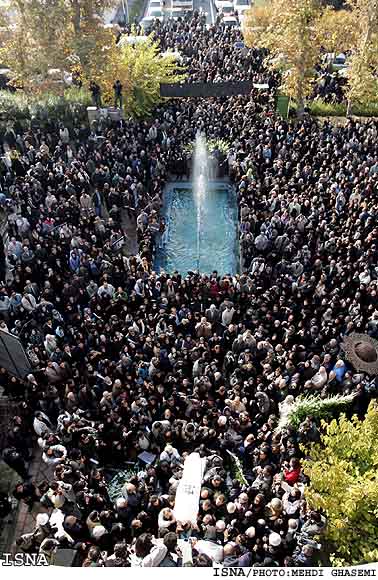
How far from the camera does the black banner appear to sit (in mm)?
23359

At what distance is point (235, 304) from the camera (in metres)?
13.1

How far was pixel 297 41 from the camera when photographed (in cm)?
2164

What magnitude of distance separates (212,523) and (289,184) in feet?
37.9

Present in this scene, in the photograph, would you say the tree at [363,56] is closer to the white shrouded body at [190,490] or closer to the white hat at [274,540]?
the white shrouded body at [190,490]

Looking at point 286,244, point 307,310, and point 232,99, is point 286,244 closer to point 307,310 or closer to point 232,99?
point 307,310

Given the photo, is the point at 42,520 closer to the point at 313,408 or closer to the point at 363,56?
the point at 313,408

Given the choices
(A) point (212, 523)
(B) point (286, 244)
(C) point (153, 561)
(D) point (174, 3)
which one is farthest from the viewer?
(D) point (174, 3)

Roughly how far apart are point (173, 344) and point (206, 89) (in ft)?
51.7

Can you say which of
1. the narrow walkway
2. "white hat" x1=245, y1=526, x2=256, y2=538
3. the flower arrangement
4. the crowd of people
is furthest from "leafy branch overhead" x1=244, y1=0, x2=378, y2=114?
"white hat" x1=245, y1=526, x2=256, y2=538

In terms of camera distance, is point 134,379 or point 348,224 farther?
point 348,224

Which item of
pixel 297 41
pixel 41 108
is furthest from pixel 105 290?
pixel 297 41

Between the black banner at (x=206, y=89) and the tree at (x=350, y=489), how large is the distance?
19050mm

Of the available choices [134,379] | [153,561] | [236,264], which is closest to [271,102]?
[236,264]

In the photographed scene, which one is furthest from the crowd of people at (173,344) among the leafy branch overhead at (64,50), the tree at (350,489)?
the leafy branch overhead at (64,50)
